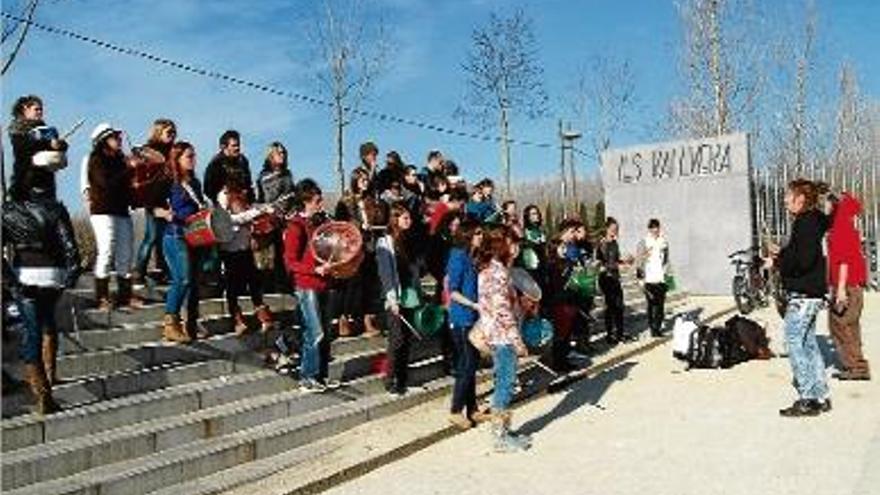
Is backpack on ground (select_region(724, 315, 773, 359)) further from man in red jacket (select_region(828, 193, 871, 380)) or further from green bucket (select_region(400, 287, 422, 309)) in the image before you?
green bucket (select_region(400, 287, 422, 309))

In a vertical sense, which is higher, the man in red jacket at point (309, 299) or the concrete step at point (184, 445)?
the man in red jacket at point (309, 299)

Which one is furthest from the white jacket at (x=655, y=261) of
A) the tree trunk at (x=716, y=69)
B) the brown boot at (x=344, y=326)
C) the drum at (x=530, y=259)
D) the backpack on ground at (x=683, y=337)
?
the tree trunk at (x=716, y=69)

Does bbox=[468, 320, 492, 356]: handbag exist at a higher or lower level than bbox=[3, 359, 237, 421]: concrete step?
higher

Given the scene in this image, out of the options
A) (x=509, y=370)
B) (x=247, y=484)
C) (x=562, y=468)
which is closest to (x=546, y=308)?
(x=509, y=370)

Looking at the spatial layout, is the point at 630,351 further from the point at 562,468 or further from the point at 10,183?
the point at 10,183

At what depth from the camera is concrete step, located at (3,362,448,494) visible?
6.62m

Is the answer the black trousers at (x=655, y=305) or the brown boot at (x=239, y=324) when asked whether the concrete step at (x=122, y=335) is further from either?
the black trousers at (x=655, y=305)

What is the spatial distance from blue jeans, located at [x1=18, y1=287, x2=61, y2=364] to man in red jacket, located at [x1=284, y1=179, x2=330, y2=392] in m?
2.15

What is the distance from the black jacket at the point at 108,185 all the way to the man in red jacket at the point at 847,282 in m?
6.31

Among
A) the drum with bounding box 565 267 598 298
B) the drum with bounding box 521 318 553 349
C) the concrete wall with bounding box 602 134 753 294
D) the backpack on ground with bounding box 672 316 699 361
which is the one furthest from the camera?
the concrete wall with bounding box 602 134 753 294

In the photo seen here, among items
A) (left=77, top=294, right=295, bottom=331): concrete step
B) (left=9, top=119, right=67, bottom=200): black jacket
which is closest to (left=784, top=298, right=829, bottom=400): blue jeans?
(left=77, top=294, right=295, bottom=331): concrete step

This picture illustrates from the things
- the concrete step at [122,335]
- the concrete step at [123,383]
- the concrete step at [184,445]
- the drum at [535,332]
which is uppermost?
the concrete step at [122,335]

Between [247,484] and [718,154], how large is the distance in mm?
16543

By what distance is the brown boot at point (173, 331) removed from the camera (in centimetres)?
898
